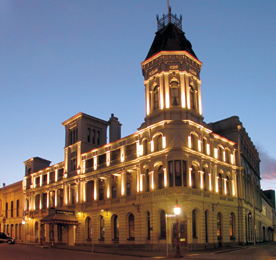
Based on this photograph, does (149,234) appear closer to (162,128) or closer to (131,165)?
(131,165)

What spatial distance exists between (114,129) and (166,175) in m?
24.9

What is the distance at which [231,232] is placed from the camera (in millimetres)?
43781

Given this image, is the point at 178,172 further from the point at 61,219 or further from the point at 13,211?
the point at 13,211

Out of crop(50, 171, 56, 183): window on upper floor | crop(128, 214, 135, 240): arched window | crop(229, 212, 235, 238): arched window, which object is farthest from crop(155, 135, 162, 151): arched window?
crop(50, 171, 56, 183): window on upper floor

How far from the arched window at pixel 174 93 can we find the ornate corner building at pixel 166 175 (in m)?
0.12

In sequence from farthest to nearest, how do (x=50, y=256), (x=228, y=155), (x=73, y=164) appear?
(x=73, y=164) < (x=228, y=155) < (x=50, y=256)

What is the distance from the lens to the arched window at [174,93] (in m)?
39.8

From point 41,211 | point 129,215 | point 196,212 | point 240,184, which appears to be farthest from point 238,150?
point 41,211

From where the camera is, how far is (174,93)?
132 feet

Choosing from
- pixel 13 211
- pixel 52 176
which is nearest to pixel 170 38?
pixel 52 176

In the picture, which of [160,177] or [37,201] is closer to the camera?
[160,177]

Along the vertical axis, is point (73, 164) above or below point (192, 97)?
below

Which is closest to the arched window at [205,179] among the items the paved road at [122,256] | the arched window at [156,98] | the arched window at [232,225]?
the arched window at [232,225]

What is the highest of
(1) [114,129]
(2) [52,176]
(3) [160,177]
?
(1) [114,129]
